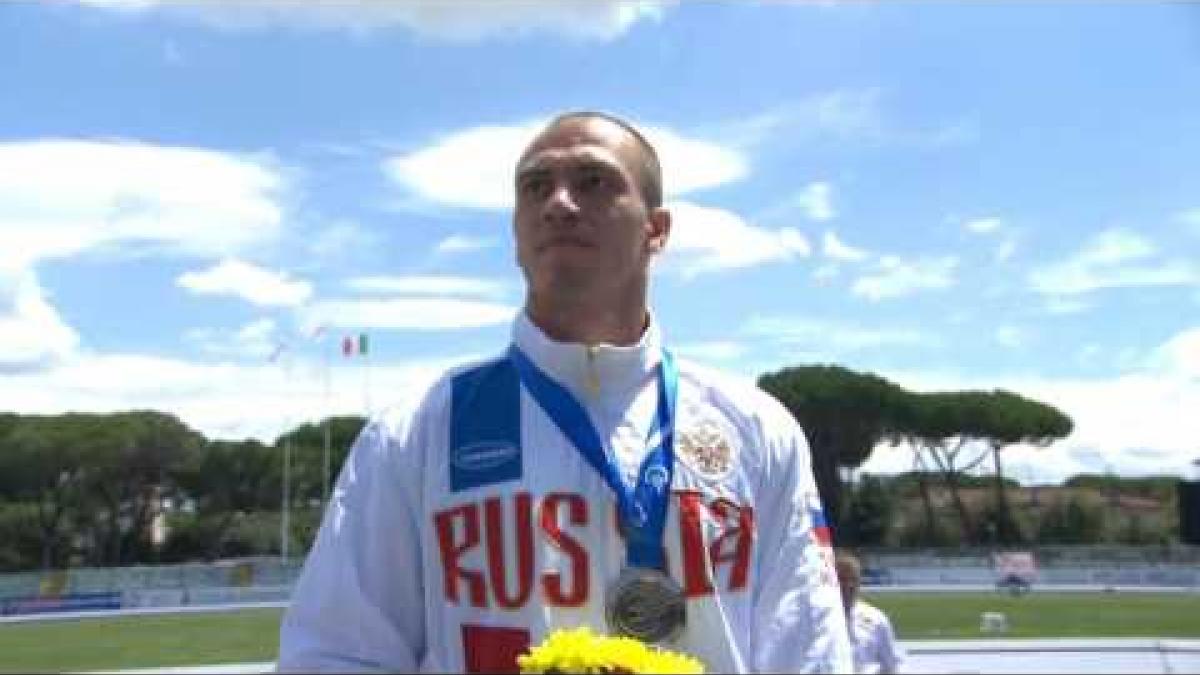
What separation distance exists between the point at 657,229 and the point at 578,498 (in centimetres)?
50

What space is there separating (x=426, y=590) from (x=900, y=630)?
25.8 m

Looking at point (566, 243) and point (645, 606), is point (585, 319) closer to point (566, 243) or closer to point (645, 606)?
point (566, 243)

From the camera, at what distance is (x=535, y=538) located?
2244mm

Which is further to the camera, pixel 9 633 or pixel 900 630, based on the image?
pixel 9 633

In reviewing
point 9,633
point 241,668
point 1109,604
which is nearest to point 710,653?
point 241,668

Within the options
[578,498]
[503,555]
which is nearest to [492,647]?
[503,555]

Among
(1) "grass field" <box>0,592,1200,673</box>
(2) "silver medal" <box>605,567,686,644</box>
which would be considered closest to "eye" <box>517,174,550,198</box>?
(2) "silver medal" <box>605,567,686,644</box>

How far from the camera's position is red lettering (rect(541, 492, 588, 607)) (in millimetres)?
2227

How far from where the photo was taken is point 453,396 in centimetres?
243

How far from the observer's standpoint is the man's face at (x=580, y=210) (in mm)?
2344

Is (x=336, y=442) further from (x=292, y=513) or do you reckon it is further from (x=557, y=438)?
(x=557, y=438)

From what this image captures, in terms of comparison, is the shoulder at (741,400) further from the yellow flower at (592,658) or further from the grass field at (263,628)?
the grass field at (263,628)

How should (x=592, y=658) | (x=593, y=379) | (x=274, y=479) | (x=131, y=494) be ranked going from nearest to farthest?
(x=592, y=658) → (x=593, y=379) → (x=131, y=494) → (x=274, y=479)

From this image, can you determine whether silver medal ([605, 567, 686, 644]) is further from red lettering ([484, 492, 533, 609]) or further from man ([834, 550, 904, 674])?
man ([834, 550, 904, 674])
